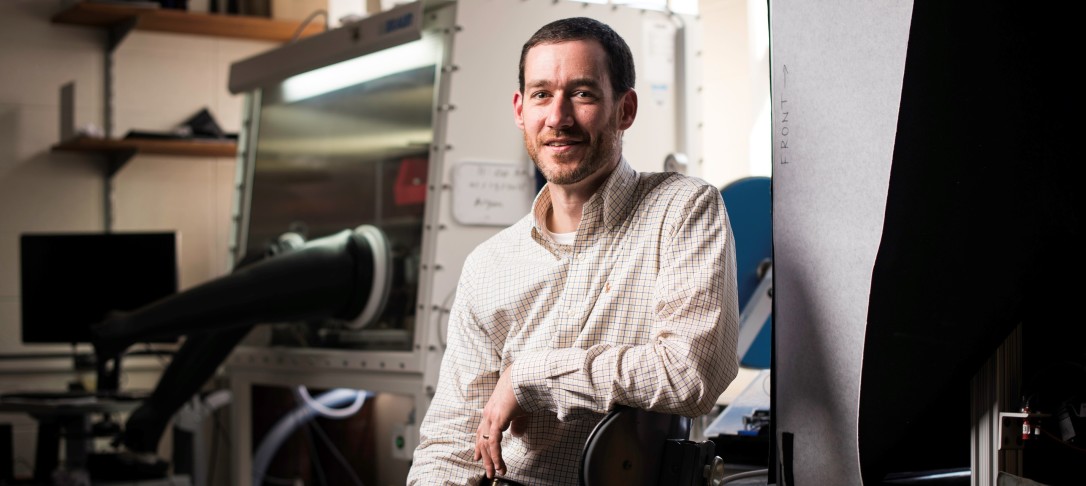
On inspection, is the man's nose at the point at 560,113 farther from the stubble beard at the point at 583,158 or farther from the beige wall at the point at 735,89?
the beige wall at the point at 735,89

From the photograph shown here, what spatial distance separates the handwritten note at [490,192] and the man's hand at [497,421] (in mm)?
1217

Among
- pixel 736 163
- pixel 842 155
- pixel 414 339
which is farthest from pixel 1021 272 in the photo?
pixel 736 163

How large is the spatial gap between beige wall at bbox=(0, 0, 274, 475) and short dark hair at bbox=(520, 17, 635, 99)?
3.38m

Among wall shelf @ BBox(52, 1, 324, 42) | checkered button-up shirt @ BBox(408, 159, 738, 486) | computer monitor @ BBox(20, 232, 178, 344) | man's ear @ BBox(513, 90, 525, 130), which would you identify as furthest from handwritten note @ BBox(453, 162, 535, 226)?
wall shelf @ BBox(52, 1, 324, 42)

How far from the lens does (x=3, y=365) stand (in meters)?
4.27

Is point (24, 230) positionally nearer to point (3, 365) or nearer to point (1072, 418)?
point (3, 365)

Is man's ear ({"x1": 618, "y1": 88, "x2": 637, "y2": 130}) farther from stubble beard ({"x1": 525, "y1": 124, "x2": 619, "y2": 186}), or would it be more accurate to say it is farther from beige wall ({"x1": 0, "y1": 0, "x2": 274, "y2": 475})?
beige wall ({"x1": 0, "y1": 0, "x2": 274, "y2": 475})

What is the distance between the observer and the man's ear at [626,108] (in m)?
1.55

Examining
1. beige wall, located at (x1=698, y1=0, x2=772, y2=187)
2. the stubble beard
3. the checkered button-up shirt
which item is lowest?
the checkered button-up shirt

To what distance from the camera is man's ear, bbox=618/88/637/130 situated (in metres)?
1.55

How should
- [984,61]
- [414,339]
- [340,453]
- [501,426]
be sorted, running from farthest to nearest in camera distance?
[340,453] → [414,339] → [501,426] → [984,61]

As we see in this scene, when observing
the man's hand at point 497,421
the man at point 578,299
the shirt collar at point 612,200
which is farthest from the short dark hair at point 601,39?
the man's hand at point 497,421

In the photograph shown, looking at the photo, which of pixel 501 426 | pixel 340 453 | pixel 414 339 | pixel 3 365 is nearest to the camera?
pixel 501 426

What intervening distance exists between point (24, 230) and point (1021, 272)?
13.6 ft
